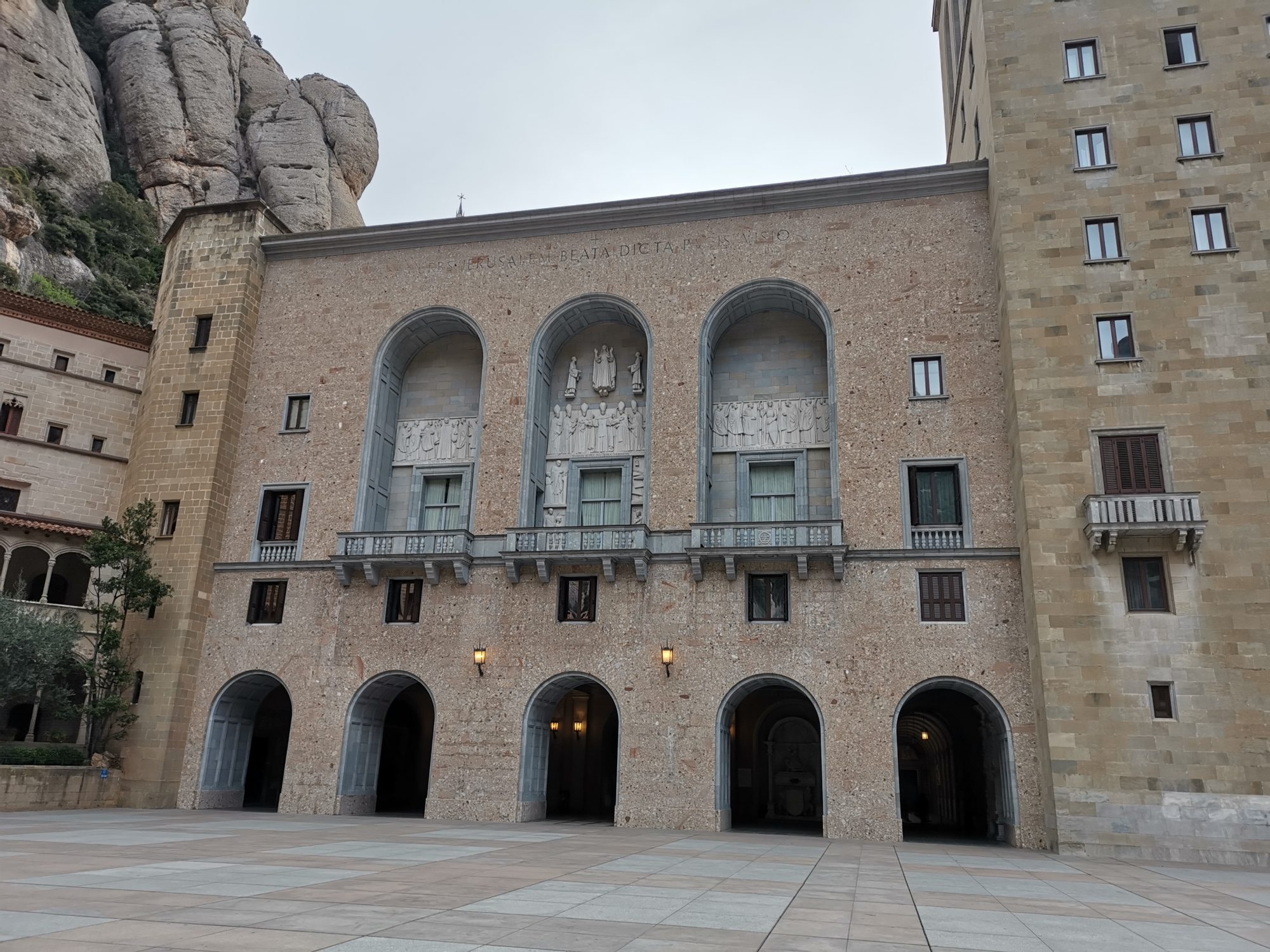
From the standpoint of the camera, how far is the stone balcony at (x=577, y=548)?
27.3 metres

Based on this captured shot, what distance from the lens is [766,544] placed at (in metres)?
26.6

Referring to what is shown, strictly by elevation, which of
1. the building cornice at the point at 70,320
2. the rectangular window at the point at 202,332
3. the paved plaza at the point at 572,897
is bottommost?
the paved plaza at the point at 572,897

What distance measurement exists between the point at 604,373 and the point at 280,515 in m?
12.3

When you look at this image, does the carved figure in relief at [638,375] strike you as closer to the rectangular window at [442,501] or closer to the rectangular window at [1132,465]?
the rectangular window at [442,501]

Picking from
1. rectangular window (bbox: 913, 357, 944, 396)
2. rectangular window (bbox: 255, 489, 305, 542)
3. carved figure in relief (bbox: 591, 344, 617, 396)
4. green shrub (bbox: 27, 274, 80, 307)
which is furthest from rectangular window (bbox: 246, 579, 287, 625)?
green shrub (bbox: 27, 274, 80, 307)

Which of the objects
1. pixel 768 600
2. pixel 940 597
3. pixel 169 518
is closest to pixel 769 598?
pixel 768 600

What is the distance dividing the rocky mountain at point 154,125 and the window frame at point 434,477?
1194 inches

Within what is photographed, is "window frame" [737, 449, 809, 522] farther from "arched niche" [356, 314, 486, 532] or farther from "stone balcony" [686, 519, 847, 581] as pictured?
"arched niche" [356, 314, 486, 532]

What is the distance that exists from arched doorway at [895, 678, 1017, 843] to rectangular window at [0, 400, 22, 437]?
3295cm

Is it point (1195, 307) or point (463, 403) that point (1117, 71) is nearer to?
point (1195, 307)

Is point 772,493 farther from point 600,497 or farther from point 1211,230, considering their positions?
point 1211,230

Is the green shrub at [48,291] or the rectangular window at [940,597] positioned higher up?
the green shrub at [48,291]

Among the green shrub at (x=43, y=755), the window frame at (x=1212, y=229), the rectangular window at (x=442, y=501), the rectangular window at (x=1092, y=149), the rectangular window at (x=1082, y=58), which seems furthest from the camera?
the rectangular window at (x=442, y=501)

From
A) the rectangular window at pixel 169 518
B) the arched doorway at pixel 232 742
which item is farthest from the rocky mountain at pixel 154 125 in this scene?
the arched doorway at pixel 232 742
